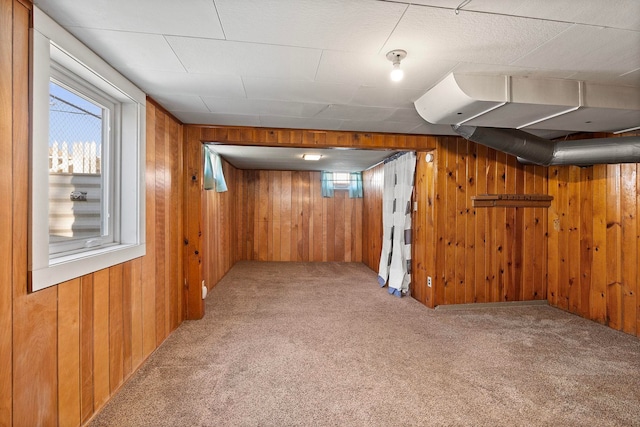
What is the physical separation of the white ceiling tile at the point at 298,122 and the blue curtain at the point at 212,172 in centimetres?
106

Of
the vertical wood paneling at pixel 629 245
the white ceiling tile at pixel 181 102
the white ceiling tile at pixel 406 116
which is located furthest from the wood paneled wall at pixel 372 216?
the white ceiling tile at pixel 181 102

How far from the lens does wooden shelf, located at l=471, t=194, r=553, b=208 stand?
3.41 metres

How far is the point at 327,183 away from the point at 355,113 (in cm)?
366

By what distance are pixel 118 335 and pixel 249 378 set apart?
873 mm

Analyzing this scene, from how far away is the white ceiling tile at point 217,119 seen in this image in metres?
2.65

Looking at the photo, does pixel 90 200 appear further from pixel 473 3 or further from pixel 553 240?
pixel 553 240

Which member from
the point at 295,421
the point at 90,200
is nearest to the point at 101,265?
the point at 90,200

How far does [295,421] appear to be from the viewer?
155 cm

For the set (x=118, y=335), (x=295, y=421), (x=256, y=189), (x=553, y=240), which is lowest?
(x=295, y=421)

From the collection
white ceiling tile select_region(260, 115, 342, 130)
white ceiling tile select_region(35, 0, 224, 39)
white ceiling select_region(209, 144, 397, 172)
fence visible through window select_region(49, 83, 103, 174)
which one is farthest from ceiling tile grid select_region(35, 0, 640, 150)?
white ceiling select_region(209, 144, 397, 172)

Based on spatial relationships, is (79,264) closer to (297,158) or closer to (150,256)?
(150,256)

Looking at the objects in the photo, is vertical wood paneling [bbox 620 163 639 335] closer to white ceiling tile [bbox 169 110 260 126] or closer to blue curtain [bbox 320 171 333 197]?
white ceiling tile [bbox 169 110 260 126]

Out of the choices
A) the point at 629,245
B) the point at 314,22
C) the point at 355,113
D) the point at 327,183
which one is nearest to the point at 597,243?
the point at 629,245

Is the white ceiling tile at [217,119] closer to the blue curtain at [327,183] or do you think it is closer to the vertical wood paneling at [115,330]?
the vertical wood paneling at [115,330]
